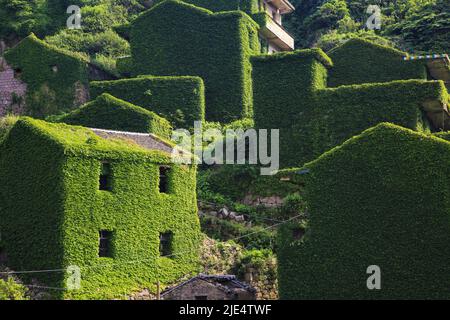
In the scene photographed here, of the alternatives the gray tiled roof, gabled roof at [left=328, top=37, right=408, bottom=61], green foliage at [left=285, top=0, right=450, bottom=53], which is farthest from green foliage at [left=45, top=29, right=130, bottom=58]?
the gray tiled roof

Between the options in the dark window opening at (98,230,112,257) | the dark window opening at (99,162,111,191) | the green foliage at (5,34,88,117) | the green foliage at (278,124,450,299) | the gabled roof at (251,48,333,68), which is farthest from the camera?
the green foliage at (5,34,88,117)

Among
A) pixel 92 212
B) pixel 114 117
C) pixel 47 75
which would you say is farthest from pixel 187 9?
pixel 92 212

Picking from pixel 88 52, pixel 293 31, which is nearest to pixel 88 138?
pixel 88 52

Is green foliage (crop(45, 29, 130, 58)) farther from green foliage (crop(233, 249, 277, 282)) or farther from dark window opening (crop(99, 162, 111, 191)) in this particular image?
green foliage (crop(233, 249, 277, 282))

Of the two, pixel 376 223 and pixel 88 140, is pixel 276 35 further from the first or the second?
pixel 376 223

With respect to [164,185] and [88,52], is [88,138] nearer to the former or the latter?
[164,185]
